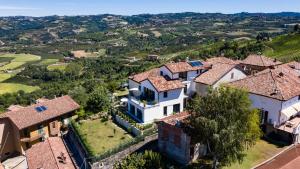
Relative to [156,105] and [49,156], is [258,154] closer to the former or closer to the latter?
[156,105]

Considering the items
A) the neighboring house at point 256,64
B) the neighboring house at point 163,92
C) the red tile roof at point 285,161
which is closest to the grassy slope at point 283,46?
the neighboring house at point 256,64

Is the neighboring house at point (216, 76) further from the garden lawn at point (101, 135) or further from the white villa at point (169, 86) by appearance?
the garden lawn at point (101, 135)

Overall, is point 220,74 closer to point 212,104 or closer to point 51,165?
point 212,104

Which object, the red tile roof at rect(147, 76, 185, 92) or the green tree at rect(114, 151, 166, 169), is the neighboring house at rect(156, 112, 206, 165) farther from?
the red tile roof at rect(147, 76, 185, 92)

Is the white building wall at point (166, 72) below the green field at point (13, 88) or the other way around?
the other way around

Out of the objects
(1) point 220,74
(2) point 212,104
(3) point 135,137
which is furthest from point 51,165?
(1) point 220,74

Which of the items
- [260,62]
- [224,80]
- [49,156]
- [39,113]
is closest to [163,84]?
[224,80]
